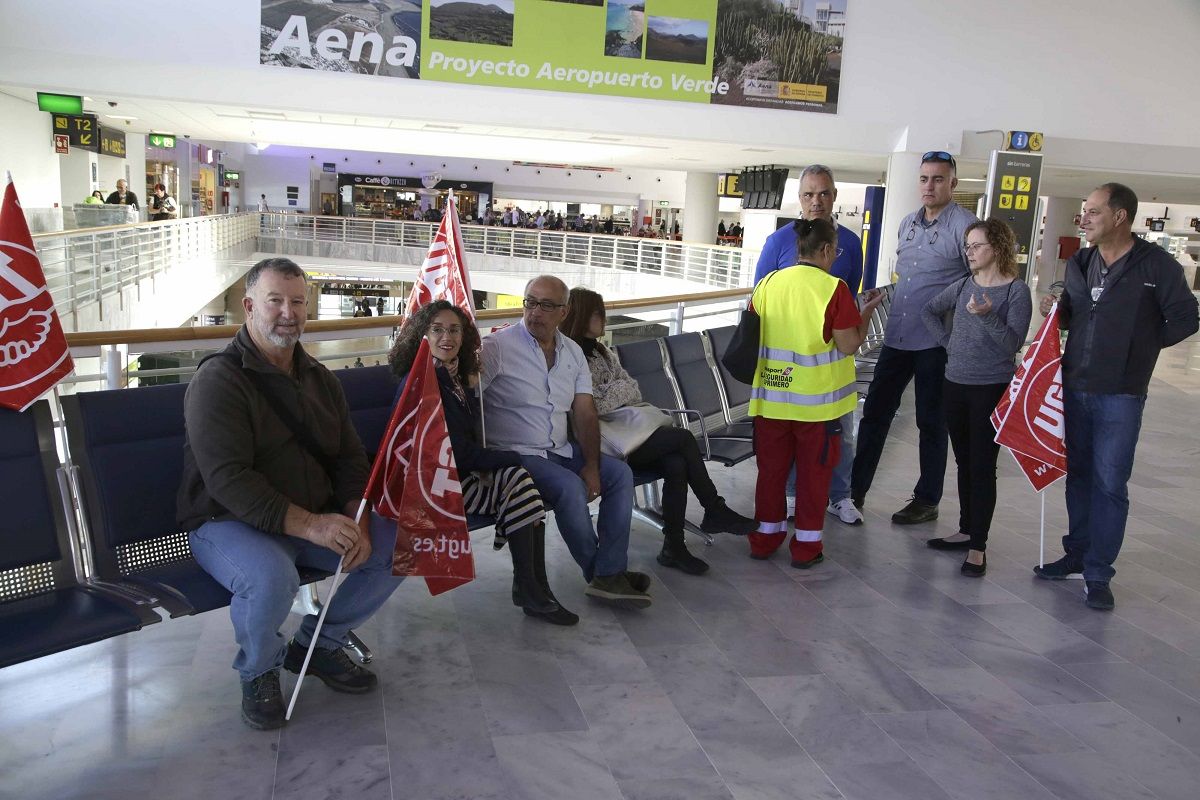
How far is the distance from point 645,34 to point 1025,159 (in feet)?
Result: 15.4

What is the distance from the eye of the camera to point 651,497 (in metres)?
4.63

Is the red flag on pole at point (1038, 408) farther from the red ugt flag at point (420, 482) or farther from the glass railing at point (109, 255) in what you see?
the glass railing at point (109, 255)

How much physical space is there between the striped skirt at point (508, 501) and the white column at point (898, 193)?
1048cm

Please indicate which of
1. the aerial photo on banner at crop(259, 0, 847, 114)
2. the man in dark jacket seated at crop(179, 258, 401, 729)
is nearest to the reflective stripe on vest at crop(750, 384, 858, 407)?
the man in dark jacket seated at crop(179, 258, 401, 729)

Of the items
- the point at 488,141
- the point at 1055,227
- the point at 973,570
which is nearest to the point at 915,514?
the point at 973,570

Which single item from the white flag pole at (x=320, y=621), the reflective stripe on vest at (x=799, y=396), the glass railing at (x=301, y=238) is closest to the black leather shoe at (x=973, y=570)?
the reflective stripe on vest at (x=799, y=396)

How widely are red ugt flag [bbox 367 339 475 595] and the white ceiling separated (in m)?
9.84

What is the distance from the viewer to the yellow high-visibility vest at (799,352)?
393 cm

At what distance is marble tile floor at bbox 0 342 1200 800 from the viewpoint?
2.43 meters

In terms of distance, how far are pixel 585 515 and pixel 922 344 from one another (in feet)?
6.45

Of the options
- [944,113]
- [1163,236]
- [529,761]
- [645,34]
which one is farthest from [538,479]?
[1163,236]

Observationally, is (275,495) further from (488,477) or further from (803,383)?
(803,383)

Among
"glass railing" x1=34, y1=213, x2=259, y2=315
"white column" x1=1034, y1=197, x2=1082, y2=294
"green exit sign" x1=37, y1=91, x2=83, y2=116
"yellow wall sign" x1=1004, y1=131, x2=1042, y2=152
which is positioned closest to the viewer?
"glass railing" x1=34, y1=213, x2=259, y2=315

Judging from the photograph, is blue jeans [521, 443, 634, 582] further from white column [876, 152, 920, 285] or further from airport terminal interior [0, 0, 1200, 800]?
white column [876, 152, 920, 285]
